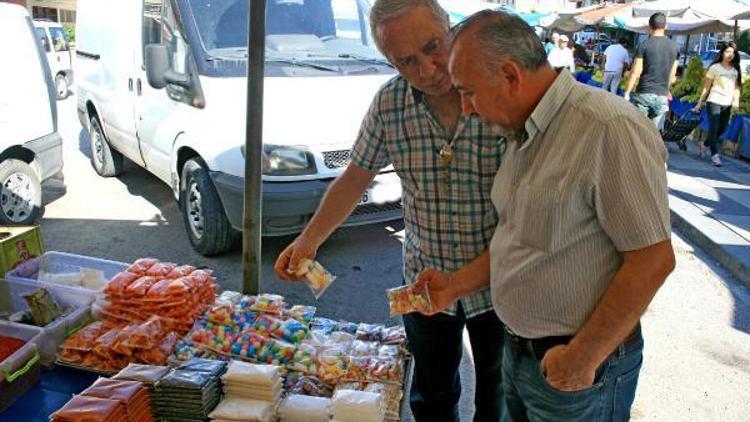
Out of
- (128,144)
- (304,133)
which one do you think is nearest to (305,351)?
(304,133)

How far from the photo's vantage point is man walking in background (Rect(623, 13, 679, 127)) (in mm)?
8703

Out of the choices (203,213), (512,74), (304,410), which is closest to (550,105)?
(512,74)

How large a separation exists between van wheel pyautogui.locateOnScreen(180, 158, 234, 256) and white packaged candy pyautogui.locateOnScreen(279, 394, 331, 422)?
8.82 feet

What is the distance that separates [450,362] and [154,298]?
1489 mm

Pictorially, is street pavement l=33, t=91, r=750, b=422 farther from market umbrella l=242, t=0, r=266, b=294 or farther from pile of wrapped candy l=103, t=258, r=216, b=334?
pile of wrapped candy l=103, t=258, r=216, b=334

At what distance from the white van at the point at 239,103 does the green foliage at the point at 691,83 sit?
8.21 m

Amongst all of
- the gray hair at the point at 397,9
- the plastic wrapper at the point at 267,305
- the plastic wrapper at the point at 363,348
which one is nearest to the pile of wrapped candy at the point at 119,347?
the plastic wrapper at the point at 267,305

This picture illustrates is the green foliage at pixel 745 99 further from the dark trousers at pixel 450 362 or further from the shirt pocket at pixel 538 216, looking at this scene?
the shirt pocket at pixel 538 216

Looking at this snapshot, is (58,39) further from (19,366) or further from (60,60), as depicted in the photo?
(19,366)

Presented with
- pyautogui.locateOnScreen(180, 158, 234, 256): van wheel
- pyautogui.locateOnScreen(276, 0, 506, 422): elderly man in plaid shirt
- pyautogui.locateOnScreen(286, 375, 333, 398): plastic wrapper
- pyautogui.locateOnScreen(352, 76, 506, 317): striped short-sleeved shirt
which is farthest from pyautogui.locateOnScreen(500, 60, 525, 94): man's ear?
pyautogui.locateOnScreen(180, 158, 234, 256): van wheel

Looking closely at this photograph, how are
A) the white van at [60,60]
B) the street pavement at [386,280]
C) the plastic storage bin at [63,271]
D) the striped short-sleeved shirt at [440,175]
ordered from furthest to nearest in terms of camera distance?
the white van at [60,60] < the street pavement at [386,280] < the plastic storage bin at [63,271] < the striped short-sleeved shirt at [440,175]

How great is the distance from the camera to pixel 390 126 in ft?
7.26

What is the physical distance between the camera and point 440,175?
83.8 inches

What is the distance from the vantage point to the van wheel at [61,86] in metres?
15.2
